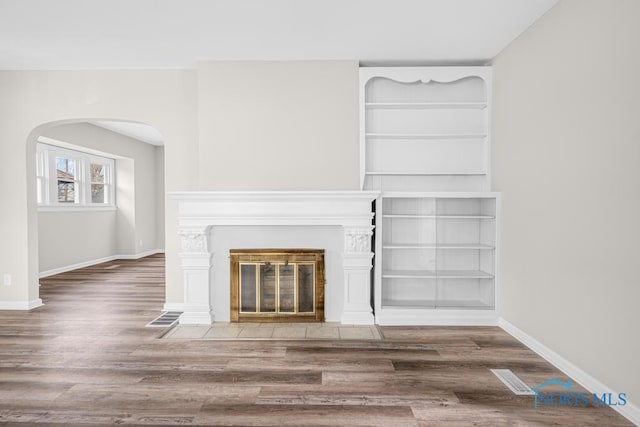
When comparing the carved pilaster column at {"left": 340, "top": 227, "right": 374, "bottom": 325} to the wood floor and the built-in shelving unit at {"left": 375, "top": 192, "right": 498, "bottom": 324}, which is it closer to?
the built-in shelving unit at {"left": 375, "top": 192, "right": 498, "bottom": 324}

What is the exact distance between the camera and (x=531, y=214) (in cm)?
314

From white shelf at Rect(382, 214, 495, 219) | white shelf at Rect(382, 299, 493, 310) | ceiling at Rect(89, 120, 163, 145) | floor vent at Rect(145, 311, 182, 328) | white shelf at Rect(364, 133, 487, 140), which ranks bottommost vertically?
floor vent at Rect(145, 311, 182, 328)

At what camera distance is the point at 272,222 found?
12.1ft

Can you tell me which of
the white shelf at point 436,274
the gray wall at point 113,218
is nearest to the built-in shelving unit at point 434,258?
the white shelf at point 436,274

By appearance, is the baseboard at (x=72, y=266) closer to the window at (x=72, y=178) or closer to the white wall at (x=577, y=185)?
the window at (x=72, y=178)

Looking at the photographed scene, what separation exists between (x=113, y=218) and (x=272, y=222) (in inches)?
227

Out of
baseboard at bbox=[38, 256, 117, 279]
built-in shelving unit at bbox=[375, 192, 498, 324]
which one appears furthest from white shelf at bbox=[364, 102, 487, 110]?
baseboard at bbox=[38, 256, 117, 279]

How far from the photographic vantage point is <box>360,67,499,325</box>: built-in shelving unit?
3.85 metres

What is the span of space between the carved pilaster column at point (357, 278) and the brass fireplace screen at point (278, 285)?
25cm

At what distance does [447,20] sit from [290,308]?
2927 mm

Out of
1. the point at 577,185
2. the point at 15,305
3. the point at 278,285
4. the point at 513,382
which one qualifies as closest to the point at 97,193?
the point at 15,305

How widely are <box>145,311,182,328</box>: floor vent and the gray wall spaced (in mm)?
3432

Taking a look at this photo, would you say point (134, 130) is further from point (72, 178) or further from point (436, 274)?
point (436, 274)

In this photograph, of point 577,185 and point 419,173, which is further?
point 419,173
